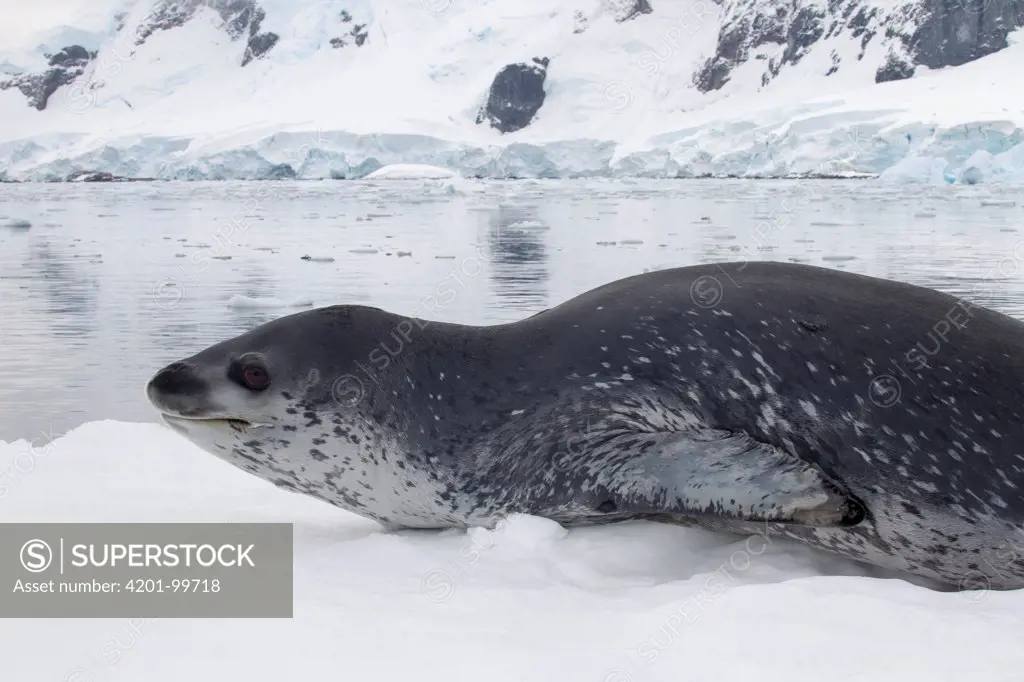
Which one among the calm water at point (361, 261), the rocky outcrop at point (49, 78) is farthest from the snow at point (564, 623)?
the rocky outcrop at point (49, 78)

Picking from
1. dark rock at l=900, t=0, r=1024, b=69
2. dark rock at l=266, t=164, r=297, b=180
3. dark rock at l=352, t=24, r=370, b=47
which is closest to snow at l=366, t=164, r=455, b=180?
dark rock at l=266, t=164, r=297, b=180

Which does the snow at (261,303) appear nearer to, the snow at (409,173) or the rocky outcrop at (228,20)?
the snow at (409,173)

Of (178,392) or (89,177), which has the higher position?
(178,392)

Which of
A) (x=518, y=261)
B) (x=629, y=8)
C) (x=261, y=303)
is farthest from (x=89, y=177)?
(x=629, y=8)

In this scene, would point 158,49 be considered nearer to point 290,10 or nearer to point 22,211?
point 290,10

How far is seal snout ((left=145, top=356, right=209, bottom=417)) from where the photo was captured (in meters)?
2.88

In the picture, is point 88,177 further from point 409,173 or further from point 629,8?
point 629,8

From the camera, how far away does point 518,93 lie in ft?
309

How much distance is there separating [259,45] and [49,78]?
27.7 meters

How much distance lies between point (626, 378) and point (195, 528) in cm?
134

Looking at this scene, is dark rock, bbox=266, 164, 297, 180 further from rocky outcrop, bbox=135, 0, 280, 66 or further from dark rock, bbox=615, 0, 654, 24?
rocky outcrop, bbox=135, 0, 280, 66

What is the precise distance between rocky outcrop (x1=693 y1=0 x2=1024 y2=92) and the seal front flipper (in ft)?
247

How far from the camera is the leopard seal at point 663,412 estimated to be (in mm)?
2729

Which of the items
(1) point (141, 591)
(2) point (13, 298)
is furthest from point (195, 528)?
(2) point (13, 298)
